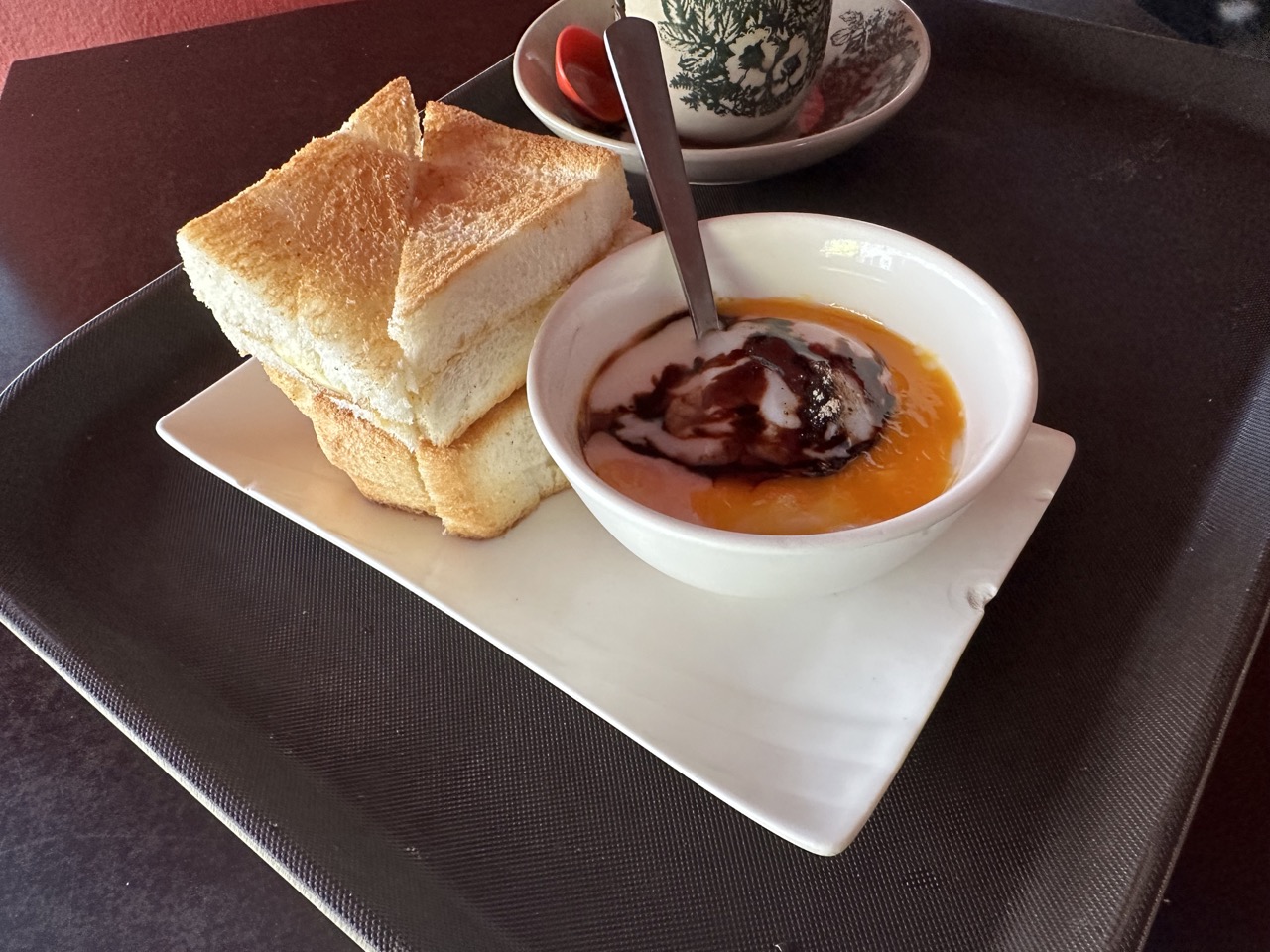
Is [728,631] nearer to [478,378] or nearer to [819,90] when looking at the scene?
[478,378]

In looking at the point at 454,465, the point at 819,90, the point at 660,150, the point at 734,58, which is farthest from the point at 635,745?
the point at 819,90

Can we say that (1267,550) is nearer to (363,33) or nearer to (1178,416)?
(1178,416)

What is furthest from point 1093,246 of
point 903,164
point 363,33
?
point 363,33

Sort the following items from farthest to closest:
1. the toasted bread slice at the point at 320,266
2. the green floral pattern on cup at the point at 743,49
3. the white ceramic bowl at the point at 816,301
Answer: the green floral pattern on cup at the point at 743,49
the toasted bread slice at the point at 320,266
the white ceramic bowl at the point at 816,301

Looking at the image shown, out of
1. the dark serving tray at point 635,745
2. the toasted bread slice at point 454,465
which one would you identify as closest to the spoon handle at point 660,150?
the toasted bread slice at point 454,465

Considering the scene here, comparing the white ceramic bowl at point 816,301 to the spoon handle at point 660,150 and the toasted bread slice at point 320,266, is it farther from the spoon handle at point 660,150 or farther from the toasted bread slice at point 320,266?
the toasted bread slice at point 320,266

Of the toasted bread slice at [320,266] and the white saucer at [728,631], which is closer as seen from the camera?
the white saucer at [728,631]
